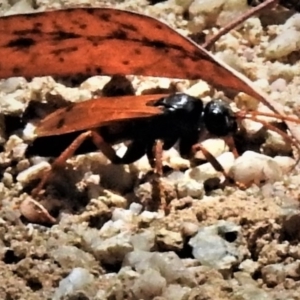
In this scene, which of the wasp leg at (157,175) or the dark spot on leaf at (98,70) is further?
the dark spot on leaf at (98,70)

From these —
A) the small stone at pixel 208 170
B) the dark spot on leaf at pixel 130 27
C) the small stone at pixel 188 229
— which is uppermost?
the dark spot on leaf at pixel 130 27

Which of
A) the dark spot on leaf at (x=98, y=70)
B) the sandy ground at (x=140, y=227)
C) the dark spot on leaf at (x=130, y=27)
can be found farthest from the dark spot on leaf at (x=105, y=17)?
the sandy ground at (x=140, y=227)

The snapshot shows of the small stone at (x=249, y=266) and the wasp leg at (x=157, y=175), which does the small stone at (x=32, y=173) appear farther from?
the small stone at (x=249, y=266)

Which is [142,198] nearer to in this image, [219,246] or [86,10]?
[219,246]

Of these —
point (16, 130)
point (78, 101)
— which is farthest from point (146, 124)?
point (16, 130)

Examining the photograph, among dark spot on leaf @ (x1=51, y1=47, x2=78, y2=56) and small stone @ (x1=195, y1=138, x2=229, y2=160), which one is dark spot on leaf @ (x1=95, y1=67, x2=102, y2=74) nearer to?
dark spot on leaf @ (x1=51, y1=47, x2=78, y2=56)
